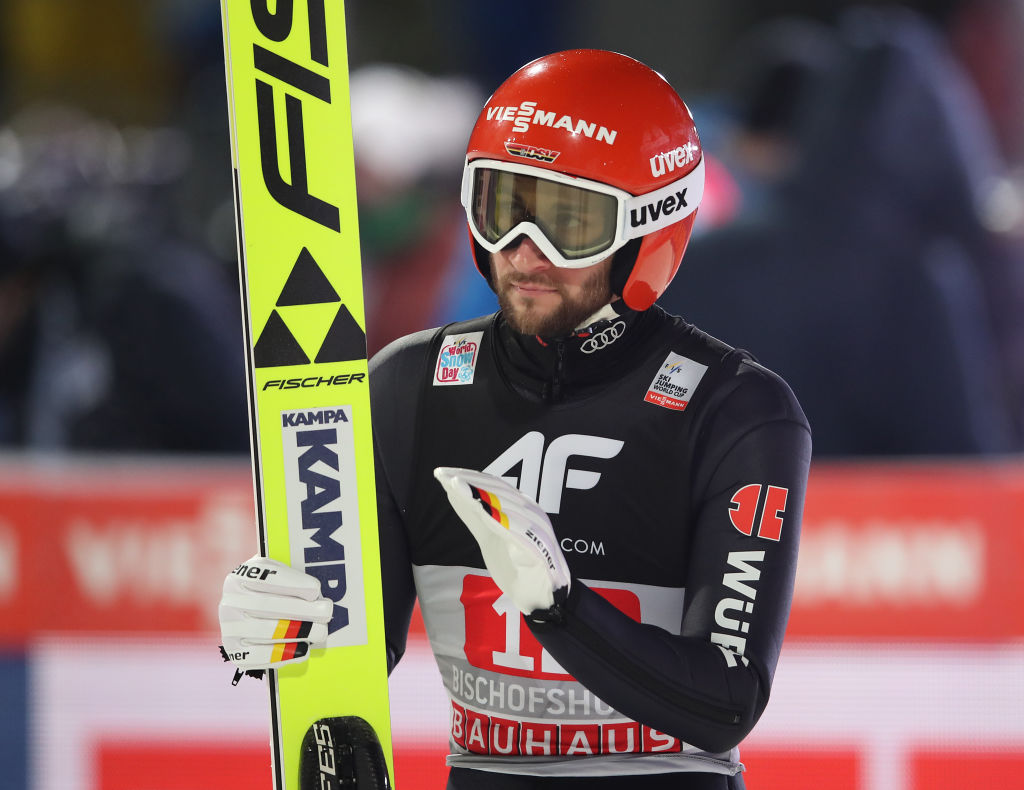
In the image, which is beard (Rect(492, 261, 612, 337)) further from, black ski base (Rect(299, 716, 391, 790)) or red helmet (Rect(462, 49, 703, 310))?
black ski base (Rect(299, 716, 391, 790))

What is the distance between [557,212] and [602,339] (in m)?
0.23

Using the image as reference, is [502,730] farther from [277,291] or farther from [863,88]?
[863,88]

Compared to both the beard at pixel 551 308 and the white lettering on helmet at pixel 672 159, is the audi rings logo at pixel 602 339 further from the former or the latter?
the white lettering on helmet at pixel 672 159

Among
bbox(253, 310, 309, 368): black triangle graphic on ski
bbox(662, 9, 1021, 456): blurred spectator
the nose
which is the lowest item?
bbox(253, 310, 309, 368): black triangle graphic on ski

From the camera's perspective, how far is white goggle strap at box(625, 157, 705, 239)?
91.8 inches

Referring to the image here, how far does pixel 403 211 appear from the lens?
7.17 m

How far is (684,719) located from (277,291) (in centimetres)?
96

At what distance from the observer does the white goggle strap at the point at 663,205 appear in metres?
2.33

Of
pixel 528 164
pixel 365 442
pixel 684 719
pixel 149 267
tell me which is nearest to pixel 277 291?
A: pixel 365 442

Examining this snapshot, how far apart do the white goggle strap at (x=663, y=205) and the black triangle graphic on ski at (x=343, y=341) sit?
48 centimetres

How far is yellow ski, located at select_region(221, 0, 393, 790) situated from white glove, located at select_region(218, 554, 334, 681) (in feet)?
0.36

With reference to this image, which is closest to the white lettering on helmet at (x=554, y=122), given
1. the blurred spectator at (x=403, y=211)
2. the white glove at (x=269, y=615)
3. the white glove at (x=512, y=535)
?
the white glove at (x=512, y=535)

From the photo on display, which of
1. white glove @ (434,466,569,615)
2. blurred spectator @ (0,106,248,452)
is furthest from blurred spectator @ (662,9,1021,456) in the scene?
white glove @ (434,466,569,615)

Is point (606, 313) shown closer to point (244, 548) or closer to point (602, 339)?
point (602, 339)
